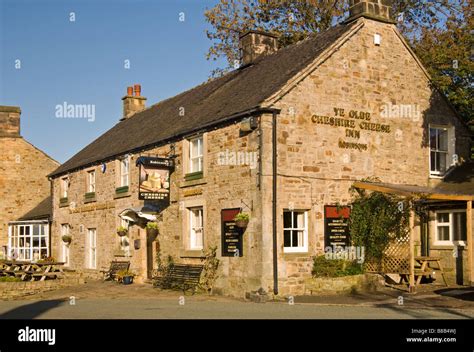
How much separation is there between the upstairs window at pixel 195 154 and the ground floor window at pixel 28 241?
15.3 meters

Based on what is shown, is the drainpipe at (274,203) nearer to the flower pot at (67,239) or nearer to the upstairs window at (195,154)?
the upstairs window at (195,154)

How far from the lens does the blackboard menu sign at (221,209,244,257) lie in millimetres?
17641

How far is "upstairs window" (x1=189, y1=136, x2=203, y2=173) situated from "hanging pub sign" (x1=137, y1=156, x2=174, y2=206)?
91 centimetres

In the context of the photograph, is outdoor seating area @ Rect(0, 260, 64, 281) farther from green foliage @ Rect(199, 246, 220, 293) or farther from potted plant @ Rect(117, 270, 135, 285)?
green foliage @ Rect(199, 246, 220, 293)

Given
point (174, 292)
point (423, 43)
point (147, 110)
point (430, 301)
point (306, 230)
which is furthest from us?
point (147, 110)

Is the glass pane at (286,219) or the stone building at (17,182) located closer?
the glass pane at (286,219)

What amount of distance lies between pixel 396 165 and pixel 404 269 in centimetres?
340

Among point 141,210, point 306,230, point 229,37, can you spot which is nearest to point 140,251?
point 141,210

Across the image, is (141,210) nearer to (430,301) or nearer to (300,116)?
(300,116)

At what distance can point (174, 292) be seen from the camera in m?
19.3

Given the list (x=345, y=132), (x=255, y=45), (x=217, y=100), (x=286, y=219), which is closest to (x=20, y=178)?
(x=255, y=45)

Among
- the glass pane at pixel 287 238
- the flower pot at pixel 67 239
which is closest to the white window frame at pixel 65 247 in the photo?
the flower pot at pixel 67 239

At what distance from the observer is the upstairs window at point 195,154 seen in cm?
1992

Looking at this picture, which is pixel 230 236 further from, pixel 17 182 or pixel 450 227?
pixel 17 182
